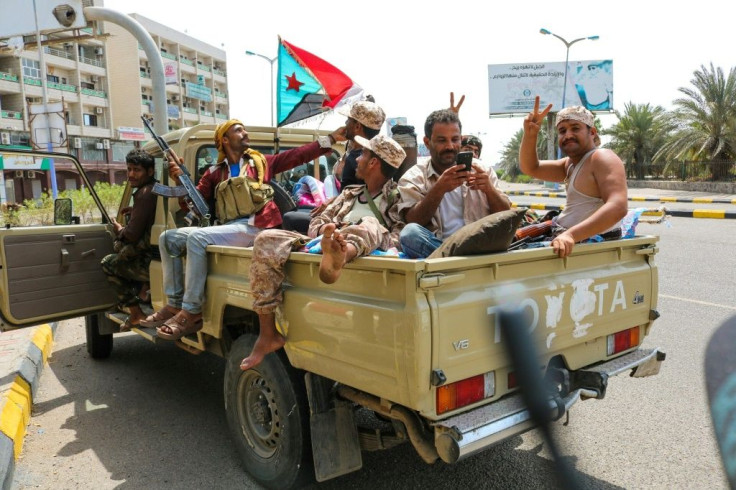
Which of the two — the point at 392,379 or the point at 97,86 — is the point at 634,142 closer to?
the point at 392,379

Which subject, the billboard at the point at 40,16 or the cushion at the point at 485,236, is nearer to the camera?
the cushion at the point at 485,236

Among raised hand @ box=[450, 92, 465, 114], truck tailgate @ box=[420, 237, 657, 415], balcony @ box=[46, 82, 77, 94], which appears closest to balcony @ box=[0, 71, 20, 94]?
balcony @ box=[46, 82, 77, 94]

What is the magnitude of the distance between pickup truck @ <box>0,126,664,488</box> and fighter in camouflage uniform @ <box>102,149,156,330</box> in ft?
4.22

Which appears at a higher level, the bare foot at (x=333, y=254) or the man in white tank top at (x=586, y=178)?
the man in white tank top at (x=586, y=178)

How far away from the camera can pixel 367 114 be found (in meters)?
4.09

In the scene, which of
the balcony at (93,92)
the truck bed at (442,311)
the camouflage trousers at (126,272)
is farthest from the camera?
the balcony at (93,92)

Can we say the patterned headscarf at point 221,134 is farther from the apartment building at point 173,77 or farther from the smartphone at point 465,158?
the apartment building at point 173,77

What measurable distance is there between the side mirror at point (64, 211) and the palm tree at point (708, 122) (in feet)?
97.2

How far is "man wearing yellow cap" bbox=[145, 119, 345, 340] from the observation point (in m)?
3.64

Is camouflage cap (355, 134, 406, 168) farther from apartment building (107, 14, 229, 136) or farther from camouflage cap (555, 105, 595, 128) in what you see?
apartment building (107, 14, 229, 136)

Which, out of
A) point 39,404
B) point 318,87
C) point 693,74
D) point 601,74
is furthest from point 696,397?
point 601,74

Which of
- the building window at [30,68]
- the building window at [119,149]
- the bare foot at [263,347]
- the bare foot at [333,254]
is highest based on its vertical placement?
the building window at [30,68]

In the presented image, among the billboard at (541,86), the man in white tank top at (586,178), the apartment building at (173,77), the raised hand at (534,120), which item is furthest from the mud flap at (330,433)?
the apartment building at (173,77)

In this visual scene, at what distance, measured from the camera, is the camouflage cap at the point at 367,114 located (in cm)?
409
